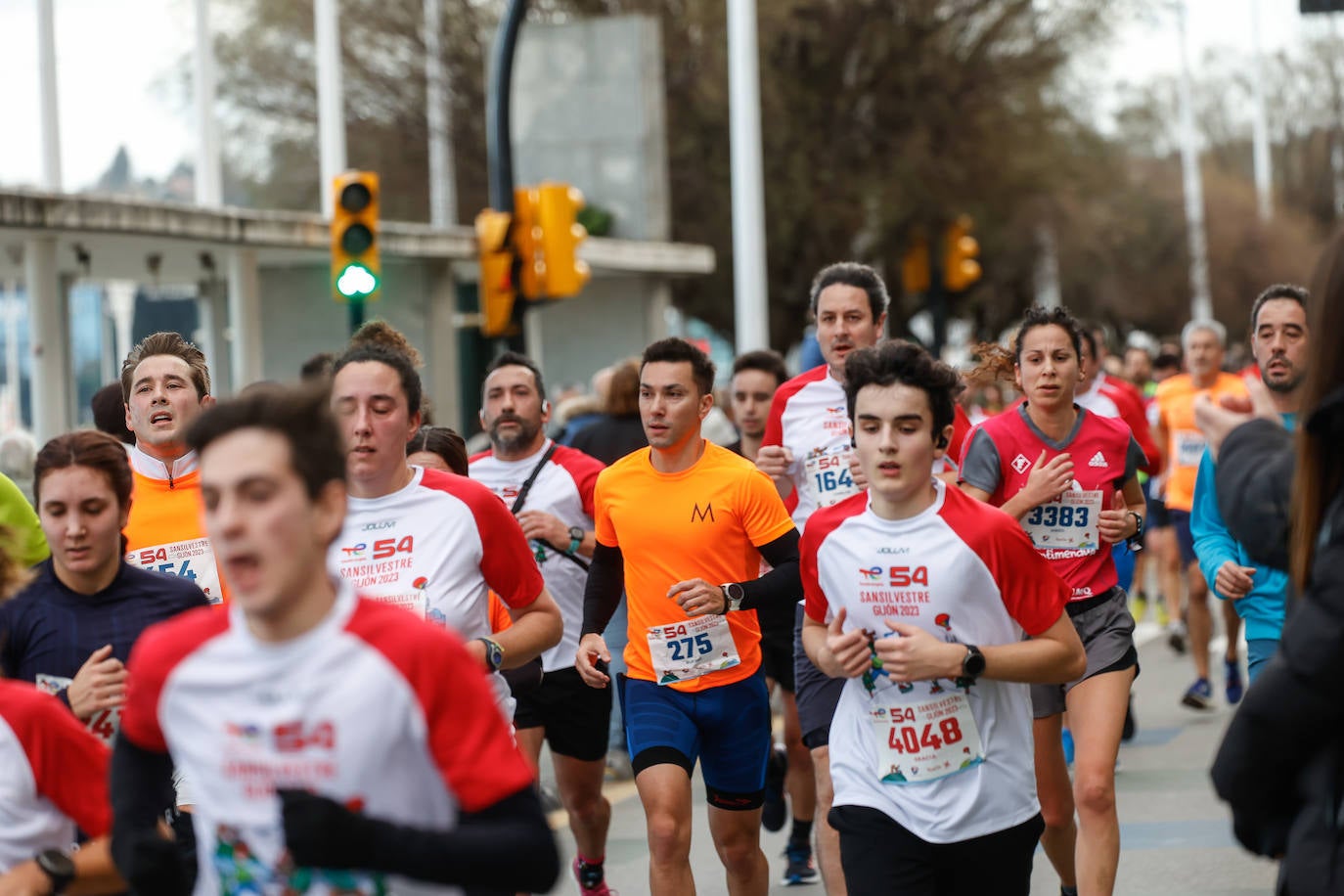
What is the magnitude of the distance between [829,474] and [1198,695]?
4953 millimetres

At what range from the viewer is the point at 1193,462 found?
521 inches

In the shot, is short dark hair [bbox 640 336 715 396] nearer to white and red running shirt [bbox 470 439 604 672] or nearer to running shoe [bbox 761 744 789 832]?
white and red running shirt [bbox 470 439 604 672]

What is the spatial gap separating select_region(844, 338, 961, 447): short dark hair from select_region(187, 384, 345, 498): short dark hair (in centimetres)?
203

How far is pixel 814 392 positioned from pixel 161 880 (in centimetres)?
473

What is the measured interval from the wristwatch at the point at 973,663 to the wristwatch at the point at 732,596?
153 centimetres

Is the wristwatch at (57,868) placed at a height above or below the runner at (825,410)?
below

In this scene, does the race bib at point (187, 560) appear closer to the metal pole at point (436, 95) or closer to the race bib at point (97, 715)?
the race bib at point (97, 715)

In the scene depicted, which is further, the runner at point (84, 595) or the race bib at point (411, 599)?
the race bib at point (411, 599)

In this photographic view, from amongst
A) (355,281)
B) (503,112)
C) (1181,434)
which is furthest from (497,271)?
(1181,434)

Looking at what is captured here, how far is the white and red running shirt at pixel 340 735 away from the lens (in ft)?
9.92

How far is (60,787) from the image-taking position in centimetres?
371

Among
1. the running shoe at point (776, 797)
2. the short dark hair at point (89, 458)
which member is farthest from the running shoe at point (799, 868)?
the short dark hair at point (89, 458)

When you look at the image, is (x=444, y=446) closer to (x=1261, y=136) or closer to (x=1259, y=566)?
(x=1259, y=566)

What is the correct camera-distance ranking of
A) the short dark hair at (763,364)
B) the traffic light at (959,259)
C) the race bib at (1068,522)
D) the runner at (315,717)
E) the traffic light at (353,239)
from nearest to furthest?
the runner at (315,717) < the race bib at (1068,522) < the short dark hair at (763,364) < the traffic light at (353,239) < the traffic light at (959,259)
